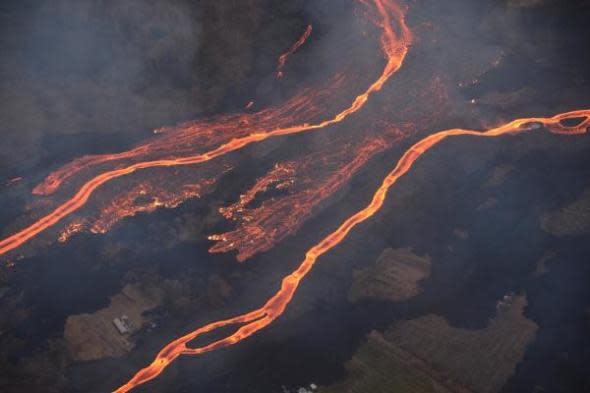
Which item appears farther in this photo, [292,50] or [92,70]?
[292,50]

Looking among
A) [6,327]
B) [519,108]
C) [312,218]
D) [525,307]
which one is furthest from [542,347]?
[6,327]

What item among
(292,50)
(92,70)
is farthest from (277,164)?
(92,70)

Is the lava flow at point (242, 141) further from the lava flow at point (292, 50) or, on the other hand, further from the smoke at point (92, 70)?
the lava flow at point (292, 50)

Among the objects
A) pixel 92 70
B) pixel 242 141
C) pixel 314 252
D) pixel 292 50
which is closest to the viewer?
pixel 314 252

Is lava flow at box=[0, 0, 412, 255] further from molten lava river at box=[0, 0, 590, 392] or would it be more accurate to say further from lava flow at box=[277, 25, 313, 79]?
lava flow at box=[277, 25, 313, 79]

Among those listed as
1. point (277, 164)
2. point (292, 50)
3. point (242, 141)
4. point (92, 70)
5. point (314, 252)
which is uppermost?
point (92, 70)

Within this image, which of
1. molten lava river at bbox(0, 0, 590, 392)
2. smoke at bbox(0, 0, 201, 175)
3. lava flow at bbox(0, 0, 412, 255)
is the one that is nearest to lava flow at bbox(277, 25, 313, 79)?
molten lava river at bbox(0, 0, 590, 392)

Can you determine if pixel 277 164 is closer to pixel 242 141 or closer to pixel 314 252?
pixel 242 141
